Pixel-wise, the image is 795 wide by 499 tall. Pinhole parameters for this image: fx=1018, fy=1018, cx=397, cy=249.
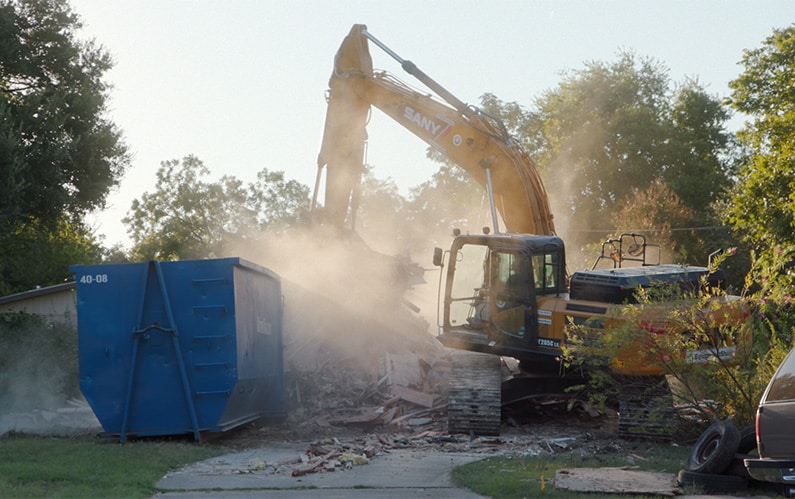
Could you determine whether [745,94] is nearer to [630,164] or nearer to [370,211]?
[630,164]

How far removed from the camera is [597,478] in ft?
36.4

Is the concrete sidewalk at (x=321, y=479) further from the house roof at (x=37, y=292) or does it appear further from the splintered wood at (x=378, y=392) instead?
the house roof at (x=37, y=292)

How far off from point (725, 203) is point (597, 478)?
34.1m

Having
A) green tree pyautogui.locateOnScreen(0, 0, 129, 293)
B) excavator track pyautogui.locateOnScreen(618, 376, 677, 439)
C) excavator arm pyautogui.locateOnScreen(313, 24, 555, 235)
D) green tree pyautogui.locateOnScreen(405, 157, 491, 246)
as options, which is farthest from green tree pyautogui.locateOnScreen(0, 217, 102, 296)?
green tree pyautogui.locateOnScreen(405, 157, 491, 246)

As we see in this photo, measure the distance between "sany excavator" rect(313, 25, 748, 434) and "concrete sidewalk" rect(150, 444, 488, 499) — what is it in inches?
111

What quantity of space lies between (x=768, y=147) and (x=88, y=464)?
20.6 metres

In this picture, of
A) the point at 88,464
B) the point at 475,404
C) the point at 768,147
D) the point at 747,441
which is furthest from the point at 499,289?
the point at 768,147

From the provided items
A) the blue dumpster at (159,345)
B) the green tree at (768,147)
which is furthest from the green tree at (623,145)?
the blue dumpster at (159,345)

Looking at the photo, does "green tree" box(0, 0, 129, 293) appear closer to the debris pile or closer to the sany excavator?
the sany excavator

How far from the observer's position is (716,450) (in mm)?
10805

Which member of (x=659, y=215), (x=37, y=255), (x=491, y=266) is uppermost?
(x=659, y=215)

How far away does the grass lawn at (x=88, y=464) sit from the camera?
10521mm

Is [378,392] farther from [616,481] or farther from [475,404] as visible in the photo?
[616,481]

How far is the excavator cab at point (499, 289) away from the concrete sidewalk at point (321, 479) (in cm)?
306
